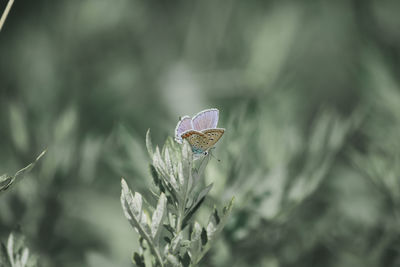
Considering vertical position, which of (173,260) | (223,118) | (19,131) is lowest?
(173,260)

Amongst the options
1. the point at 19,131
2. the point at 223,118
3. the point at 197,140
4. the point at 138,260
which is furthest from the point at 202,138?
the point at 19,131

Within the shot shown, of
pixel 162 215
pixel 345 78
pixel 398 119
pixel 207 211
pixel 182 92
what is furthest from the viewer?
pixel 345 78

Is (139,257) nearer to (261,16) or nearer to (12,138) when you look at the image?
(12,138)

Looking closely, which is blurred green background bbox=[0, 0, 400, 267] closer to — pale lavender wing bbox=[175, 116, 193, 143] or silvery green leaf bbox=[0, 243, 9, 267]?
silvery green leaf bbox=[0, 243, 9, 267]

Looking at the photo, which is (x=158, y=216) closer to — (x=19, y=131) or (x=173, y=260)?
(x=173, y=260)

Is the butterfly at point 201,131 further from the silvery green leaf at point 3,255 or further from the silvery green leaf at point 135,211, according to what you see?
the silvery green leaf at point 3,255

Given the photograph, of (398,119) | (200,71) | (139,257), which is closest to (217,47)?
(200,71)
